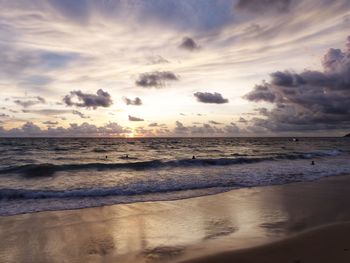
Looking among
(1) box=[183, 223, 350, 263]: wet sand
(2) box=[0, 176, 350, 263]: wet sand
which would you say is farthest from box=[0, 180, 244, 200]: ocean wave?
(1) box=[183, 223, 350, 263]: wet sand

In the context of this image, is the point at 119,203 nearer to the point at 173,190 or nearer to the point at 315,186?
the point at 173,190

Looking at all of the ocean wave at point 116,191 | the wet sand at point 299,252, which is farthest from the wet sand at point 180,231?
the ocean wave at point 116,191

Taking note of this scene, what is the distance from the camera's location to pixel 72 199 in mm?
15906

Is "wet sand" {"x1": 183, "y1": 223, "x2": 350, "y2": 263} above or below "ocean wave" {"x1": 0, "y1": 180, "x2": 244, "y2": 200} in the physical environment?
below

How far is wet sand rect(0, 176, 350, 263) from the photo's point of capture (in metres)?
8.29

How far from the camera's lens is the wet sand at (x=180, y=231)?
8289 millimetres

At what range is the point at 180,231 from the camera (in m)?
10.1

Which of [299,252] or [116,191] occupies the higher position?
[116,191]

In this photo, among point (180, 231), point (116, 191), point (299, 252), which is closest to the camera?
point (299, 252)

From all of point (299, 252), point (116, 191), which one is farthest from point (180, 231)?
point (116, 191)

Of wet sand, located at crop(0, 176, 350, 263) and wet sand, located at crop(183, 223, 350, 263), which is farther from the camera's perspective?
wet sand, located at crop(0, 176, 350, 263)

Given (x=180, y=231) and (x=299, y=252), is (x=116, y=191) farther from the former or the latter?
(x=299, y=252)

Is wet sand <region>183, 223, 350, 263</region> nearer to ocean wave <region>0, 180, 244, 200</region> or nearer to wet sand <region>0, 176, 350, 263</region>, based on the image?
wet sand <region>0, 176, 350, 263</region>

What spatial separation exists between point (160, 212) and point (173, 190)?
541 cm
